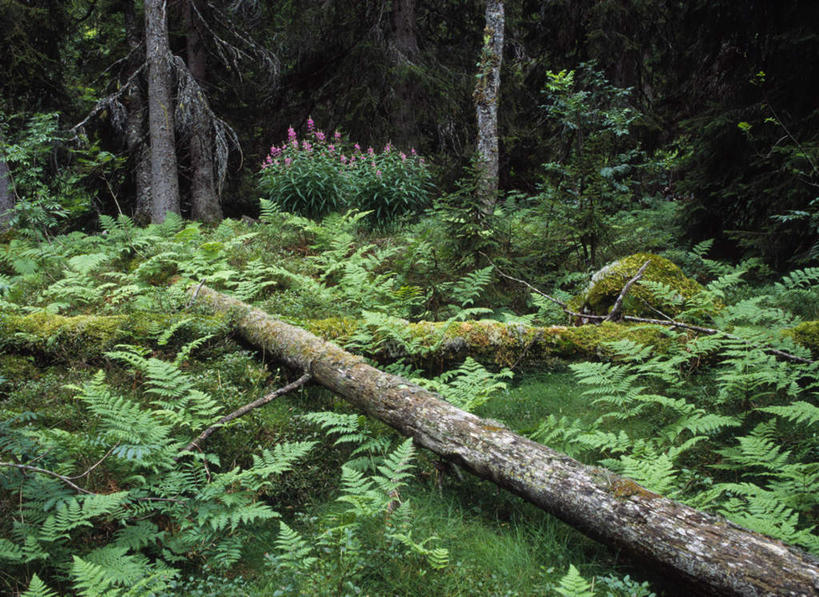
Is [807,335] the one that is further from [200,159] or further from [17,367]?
[200,159]

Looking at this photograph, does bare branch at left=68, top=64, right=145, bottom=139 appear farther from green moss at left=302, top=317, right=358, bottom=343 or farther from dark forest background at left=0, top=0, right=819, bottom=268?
green moss at left=302, top=317, right=358, bottom=343

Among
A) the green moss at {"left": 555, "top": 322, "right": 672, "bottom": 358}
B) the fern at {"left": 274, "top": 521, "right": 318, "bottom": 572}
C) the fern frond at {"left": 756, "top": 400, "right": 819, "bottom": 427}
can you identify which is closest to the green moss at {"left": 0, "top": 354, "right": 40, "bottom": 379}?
the fern at {"left": 274, "top": 521, "right": 318, "bottom": 572}

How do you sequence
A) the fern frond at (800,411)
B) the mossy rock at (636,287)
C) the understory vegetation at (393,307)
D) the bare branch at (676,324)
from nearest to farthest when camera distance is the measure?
the understory vegetation at (393,307), the fern frond at (800,411), the bare branch at (676,324), the mossy rock at (636,287)

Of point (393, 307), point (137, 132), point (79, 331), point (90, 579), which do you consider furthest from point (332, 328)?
point (137, 132)

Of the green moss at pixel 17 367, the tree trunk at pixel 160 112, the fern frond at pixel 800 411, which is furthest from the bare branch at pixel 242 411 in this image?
the tree trunk at pixel 160 112

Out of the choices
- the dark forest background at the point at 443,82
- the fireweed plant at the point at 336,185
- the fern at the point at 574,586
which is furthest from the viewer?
the fireweed plant at the point at 336,185

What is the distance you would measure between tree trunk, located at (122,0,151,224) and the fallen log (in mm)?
10169

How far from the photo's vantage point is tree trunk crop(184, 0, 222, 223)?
11758 mm

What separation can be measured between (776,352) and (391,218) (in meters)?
6.92

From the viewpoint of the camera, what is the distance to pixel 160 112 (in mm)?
10484

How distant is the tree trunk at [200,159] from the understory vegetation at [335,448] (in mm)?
6316

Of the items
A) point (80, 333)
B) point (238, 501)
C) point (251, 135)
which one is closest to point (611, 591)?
point (238, 501)

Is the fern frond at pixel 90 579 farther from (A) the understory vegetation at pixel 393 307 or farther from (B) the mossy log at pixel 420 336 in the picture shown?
(B) the mossy log at pixel 420 336

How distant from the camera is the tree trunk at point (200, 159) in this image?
1176cm
